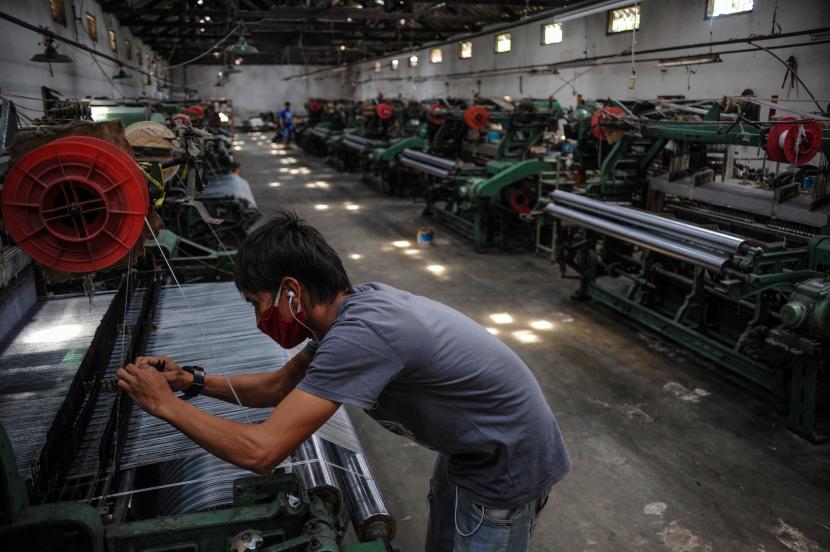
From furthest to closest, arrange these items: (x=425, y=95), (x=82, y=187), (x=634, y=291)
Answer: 1. (x=425, y=95)
2. (x=634, y=291)
3. (x=82, y=187)

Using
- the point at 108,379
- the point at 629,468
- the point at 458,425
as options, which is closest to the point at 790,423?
the point at 629,468

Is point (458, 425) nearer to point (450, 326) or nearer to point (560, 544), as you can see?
point (450, 326)

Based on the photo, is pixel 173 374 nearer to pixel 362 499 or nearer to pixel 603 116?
pixel 362 499

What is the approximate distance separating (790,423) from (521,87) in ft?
37.7

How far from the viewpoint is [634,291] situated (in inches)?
227

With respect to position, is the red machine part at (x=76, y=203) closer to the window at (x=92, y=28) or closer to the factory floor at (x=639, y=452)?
the factory floor at (x=639, y=452)

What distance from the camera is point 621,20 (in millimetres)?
10711

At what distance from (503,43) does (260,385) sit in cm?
1487

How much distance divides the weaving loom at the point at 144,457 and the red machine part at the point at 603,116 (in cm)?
378

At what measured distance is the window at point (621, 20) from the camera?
10.5 m

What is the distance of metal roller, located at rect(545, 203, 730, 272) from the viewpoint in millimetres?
4039

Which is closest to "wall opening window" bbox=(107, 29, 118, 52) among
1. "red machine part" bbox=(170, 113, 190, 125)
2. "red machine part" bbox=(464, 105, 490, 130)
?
"red machine part" bbox=(464, 105, 490, 130)

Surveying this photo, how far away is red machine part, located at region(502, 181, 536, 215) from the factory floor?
5.51 feet

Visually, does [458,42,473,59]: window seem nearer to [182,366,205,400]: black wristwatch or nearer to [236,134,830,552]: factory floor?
[236,134,830,552]: factory floor
